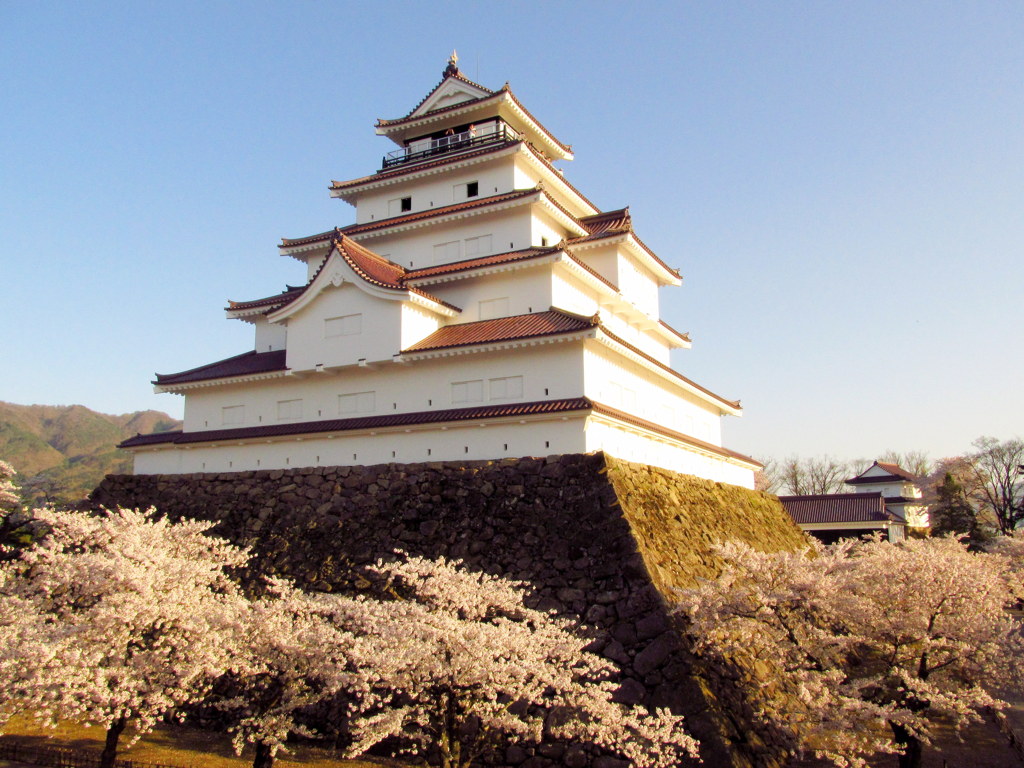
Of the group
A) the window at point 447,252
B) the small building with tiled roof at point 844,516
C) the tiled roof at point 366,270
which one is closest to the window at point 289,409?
the tiled roof at point 366,270

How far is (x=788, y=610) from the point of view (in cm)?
1684

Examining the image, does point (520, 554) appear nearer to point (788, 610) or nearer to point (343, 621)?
point (343, 621)

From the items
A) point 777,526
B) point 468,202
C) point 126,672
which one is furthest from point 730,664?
point 468,202

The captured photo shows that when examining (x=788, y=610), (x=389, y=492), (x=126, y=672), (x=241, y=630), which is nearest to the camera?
(x=126, y=672)

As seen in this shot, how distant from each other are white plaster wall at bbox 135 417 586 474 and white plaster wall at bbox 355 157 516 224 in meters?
11.7

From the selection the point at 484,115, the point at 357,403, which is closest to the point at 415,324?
the point at 357,403

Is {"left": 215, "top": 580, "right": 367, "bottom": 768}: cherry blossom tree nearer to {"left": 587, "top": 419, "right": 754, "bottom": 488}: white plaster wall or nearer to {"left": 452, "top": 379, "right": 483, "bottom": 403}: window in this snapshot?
{"left": 452, "top": 379, "right": 483, "bottom": 403}: window

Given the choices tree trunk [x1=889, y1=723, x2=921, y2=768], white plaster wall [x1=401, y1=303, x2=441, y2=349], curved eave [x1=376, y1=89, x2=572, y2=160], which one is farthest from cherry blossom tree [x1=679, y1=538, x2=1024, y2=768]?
curved eave [x1=376, y1=89, x2=572, y2=160]

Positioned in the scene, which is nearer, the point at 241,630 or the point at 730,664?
the point at 241,630

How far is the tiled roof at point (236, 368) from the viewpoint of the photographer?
27906mm

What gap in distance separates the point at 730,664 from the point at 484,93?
25.9 m

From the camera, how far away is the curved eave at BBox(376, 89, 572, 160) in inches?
1270

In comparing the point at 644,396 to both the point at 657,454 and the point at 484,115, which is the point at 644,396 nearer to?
the point at 657,454

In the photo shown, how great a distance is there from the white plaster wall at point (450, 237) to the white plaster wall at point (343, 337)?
498cm
